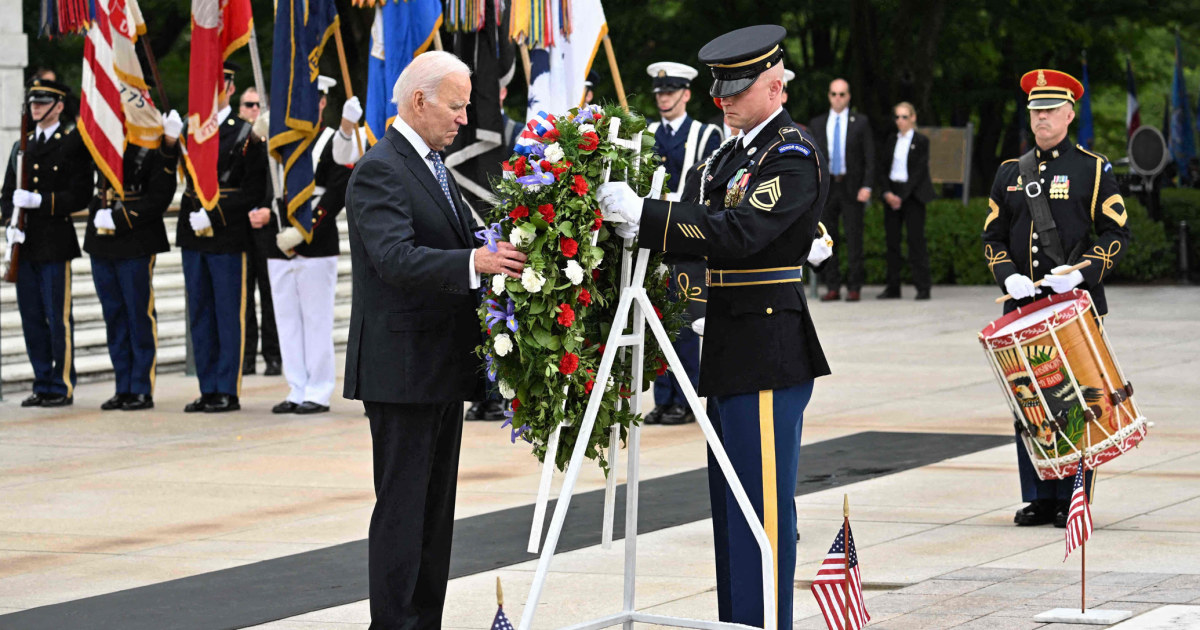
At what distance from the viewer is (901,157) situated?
1967 cm

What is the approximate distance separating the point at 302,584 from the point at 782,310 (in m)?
2.47

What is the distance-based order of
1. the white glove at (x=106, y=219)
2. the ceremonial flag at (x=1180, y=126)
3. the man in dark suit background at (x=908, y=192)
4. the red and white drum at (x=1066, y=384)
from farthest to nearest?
the ceremonial flag at (x=1180, y=126) → the man in dark suit background at (x=908, y=192) → the white glove at (x=106, y=219) → the red and white drum at (x=1066, y=384)

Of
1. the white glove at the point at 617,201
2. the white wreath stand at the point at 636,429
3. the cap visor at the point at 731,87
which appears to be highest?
the cap visor at the point at 731,87

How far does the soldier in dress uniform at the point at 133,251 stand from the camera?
1248cm

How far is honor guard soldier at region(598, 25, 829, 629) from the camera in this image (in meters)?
5.32

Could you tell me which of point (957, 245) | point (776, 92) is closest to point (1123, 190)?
point (957, 245)

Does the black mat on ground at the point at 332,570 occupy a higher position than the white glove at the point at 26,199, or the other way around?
the white glove at the point at 26,199

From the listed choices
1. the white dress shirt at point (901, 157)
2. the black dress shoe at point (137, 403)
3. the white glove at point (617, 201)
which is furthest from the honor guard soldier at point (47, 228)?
the white dress shirt at point (901, 157)

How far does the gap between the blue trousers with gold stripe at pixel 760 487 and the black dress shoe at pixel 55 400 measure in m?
8.56

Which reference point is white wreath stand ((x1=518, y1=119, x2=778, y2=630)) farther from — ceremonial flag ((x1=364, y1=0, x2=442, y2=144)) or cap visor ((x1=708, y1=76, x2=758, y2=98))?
ceremonial flag ((x1=364, y1=0, x2=442, y2=144))

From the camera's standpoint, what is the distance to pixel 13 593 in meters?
6.75

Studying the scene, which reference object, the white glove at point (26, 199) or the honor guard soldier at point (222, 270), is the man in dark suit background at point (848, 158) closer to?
the honor guard soldier at point (222, 270)

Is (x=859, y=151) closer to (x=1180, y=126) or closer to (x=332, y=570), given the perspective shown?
(x=332, y=570)

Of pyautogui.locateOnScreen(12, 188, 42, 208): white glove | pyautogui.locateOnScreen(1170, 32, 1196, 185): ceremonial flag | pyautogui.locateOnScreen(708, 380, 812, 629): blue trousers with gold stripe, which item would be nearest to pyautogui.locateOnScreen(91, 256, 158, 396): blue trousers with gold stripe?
pyautogui.locateOnScreen(12, 188, 42, 208): white glove
